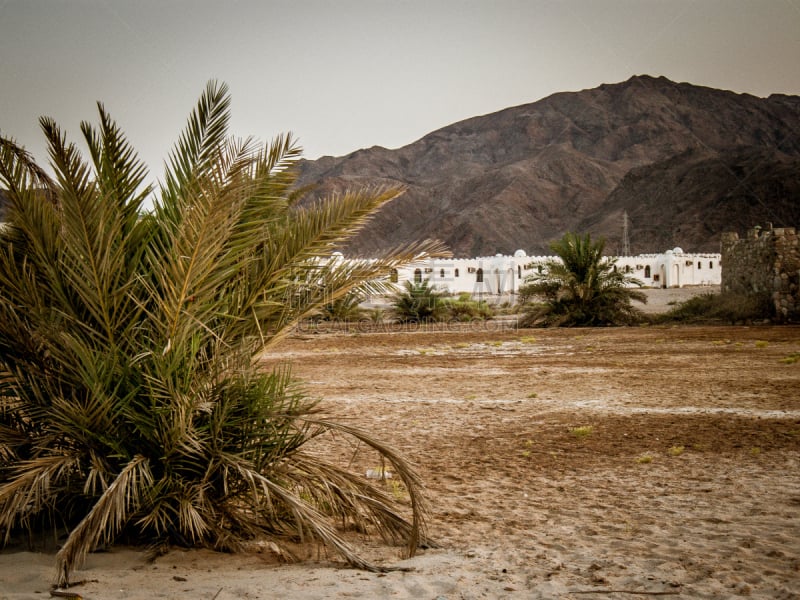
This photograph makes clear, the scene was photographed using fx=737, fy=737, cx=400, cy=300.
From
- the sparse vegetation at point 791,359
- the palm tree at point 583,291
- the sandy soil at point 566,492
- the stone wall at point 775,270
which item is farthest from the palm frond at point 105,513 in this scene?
the palm tree at point 583,291

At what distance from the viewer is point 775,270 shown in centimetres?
2183

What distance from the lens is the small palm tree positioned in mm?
28297

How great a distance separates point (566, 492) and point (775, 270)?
61.4 ft

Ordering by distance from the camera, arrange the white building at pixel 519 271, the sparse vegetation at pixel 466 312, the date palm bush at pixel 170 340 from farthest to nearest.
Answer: the white building at pixel 519 271, the sparse vegetation at pixel 466 312, the date palm bush at pixel 170 340

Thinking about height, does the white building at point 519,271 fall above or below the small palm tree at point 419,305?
above

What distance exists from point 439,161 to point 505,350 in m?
143

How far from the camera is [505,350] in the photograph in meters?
18.0

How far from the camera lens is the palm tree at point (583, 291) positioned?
24.9m

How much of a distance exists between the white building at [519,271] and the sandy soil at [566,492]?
3533 centimetres

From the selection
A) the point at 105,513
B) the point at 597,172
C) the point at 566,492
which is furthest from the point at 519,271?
the point at 597,172

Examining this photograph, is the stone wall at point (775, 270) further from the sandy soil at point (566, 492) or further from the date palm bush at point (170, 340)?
the date palm bush at point (170, 340)

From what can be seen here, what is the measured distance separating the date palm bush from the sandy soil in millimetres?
314

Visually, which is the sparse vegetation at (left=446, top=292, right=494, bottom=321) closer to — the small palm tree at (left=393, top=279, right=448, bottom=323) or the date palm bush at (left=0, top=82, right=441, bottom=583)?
the small palm tree at (left=393, top=279, right=448, bottom=323)

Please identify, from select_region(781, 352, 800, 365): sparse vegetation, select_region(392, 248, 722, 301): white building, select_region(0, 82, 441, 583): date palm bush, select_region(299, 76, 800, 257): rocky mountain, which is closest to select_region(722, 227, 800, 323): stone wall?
select_region(781, 352, 800, 365): sparse vegetation
